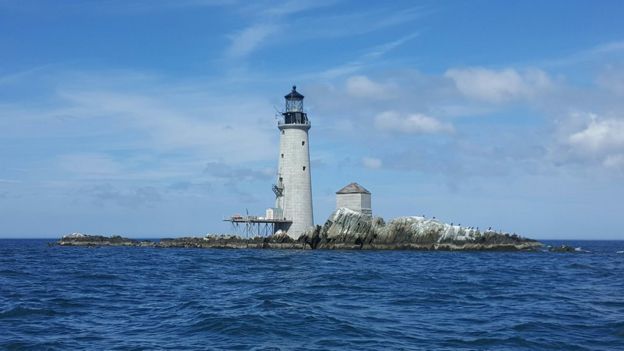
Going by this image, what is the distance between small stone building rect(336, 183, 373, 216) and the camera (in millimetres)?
73750

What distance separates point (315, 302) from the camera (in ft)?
85.0

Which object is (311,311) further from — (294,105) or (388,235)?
(294,105)

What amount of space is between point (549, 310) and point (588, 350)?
20.9ft

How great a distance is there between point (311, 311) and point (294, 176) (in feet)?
166

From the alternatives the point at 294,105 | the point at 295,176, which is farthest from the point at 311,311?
the point at 294,105

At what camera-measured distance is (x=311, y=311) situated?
2338 centimetres

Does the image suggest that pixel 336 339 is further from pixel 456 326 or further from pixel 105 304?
pixel 105 304

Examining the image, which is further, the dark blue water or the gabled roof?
the gabled roof

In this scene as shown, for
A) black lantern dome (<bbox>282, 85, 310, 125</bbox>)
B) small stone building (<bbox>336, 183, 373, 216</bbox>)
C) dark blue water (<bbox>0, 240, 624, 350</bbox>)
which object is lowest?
dark blue water (<bbox>0, 240, 624, 350</bbox>)

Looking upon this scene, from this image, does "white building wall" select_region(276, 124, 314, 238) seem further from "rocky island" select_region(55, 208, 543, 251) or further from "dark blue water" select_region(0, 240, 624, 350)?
"dark blue water" select_region(0, 240, 624, 350)

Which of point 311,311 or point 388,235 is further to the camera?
point 388,235

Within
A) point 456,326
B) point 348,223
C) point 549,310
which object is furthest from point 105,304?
point 348,223

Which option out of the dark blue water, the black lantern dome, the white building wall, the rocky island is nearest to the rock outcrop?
the rocky island

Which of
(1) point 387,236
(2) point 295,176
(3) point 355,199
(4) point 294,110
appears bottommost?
(1) point 387,236
